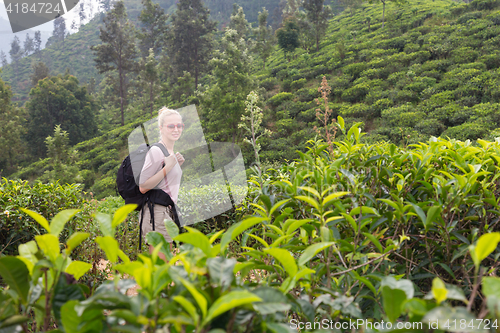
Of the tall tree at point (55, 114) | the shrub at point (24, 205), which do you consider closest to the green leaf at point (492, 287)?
the shrub at point (24, 205)

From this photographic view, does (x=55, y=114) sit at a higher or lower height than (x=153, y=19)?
lower

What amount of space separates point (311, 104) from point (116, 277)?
47.9 ft

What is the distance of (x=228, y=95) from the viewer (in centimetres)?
1159

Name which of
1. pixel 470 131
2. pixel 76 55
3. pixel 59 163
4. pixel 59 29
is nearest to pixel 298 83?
pixel 470 131

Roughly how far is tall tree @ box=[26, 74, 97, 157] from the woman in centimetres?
2435

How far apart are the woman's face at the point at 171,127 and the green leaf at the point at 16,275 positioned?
167cm

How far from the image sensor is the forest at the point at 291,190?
50 centimetres

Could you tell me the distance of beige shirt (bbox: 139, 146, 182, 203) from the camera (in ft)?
6.57

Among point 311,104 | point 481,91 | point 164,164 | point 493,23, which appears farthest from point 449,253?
point 493,23

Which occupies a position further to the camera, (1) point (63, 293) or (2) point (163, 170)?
(2) point (163, 170)

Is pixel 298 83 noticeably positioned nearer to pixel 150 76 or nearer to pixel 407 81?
pixel 407 81

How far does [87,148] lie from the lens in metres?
20.5

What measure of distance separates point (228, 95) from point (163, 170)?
1012 cm

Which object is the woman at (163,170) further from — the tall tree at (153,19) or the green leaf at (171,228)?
the tall tree at (153,19)
